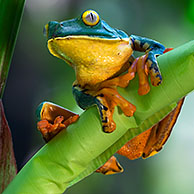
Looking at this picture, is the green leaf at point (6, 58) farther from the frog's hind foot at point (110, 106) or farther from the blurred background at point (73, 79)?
the blurred background at point (73, 79)

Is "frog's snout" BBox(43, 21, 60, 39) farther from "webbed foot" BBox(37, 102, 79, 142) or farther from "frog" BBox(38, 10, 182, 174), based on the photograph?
"webbed foot" BBox(37, 102, 79, 142)

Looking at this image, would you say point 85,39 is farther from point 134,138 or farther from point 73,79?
point 73,79

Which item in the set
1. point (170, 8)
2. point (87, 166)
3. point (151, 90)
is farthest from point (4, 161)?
point (170, 8)

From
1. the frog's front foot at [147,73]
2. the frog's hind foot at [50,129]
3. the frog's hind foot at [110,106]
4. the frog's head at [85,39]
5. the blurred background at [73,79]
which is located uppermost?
the frog's head at [85,39]

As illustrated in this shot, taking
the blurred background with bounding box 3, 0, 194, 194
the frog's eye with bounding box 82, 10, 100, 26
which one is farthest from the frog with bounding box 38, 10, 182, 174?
the blurred background with bounding box 3, 0, 194, 194

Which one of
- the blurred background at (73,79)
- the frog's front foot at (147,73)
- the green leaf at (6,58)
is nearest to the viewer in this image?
the frog's front foot at (147,73)

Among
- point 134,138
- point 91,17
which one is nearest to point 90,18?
point 91,17

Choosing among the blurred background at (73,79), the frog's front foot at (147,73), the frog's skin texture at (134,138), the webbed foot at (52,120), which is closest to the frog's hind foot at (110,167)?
the frog's skin texture at (134,138)
